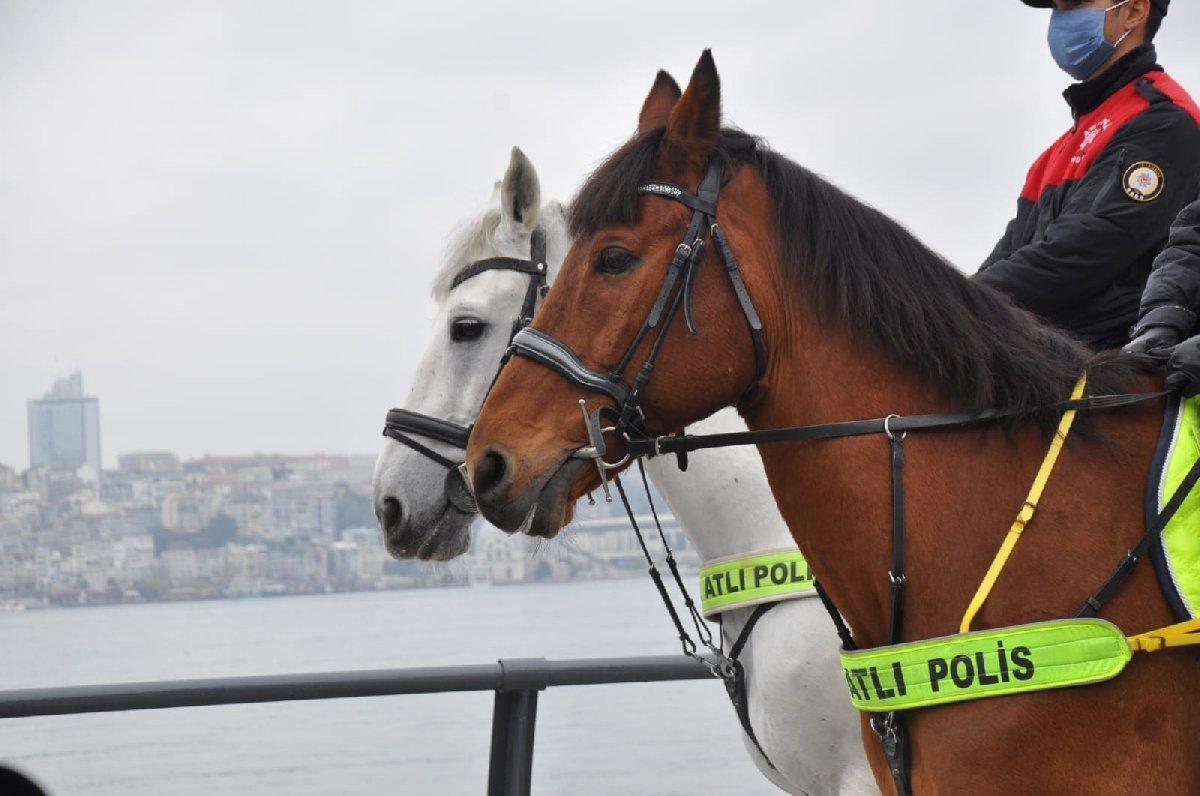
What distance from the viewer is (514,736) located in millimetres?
6250

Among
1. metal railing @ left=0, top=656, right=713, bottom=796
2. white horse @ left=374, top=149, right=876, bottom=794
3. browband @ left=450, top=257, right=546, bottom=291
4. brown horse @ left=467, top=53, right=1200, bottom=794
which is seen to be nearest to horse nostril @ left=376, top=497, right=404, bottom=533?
white horse @ left=374, top=149, right=876, bottom=794

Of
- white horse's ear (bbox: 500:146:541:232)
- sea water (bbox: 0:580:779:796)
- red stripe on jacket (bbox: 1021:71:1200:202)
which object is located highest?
white horse's ear (bbox: 500:146:541:232)

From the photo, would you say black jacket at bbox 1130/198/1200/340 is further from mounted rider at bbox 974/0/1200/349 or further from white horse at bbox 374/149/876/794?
white horse at bbox 374/149/876/794

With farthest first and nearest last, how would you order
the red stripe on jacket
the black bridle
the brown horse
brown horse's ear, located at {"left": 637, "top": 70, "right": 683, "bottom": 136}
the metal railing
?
the metal railing < the black bridle < the red stripe on jacket < brown horse's ear, located at {"left": 637, "top": 70, "right": 683, "bottom": 136} < the brown horse

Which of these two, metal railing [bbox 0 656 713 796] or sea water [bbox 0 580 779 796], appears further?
sea water [bbox 0 580 779 796]

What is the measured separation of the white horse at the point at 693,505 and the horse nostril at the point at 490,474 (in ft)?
5.04

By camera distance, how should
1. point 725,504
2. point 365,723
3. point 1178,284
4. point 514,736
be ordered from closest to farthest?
point 1178,284 < point 725,504 < point 514,736 < point 365,723

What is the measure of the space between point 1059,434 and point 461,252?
113 inches

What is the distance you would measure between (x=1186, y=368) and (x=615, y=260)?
1.24m

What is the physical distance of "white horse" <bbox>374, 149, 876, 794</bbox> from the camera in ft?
13.8

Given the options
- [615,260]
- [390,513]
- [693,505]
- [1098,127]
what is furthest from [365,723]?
[615,260]

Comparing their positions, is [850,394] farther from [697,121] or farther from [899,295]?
[697,121]

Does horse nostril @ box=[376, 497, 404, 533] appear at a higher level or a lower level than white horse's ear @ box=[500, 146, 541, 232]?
lower

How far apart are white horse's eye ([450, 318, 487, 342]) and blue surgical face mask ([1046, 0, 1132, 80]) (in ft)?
7.12
